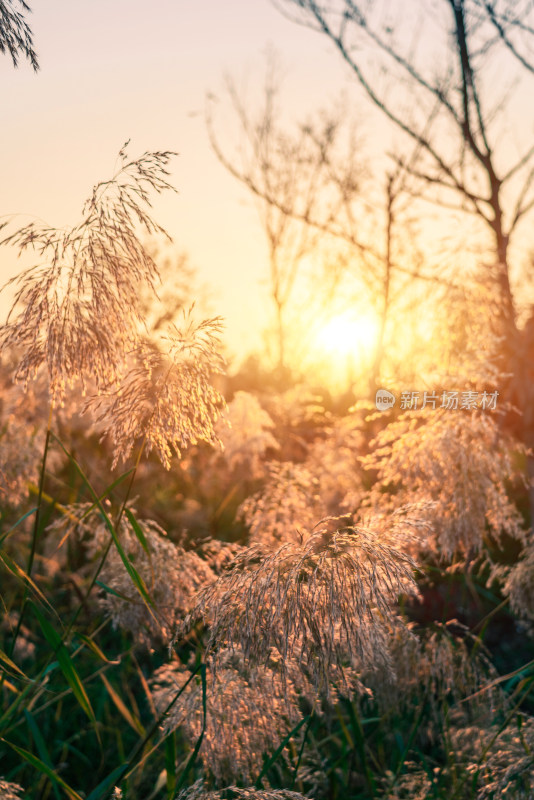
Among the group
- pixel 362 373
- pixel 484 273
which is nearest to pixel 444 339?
pixel 484 273

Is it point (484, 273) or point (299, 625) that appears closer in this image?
point (299, 625)

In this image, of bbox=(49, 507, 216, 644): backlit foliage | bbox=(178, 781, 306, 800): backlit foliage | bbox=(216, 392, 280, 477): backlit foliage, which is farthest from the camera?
bbox=(216, 392, 280, 477): backlit foliage

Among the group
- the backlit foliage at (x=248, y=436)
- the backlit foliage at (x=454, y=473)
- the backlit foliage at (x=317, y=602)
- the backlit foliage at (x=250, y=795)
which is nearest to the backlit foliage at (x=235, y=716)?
the backlit foliage at (x=250, y=795)

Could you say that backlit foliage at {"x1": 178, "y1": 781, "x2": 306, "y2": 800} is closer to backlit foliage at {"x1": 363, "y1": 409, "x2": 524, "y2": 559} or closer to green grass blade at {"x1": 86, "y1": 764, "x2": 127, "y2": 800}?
green grass blade at {"x1": 86, "y1": 764, "x2": 127, "y2": 800}

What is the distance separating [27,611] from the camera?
4258 millimetres

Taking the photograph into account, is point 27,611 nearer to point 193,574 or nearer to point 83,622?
point 83,622

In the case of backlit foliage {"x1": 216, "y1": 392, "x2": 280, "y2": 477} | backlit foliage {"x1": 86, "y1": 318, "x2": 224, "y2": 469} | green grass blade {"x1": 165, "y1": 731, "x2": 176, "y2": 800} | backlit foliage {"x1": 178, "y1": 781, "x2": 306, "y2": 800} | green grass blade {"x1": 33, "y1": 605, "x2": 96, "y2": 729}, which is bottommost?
backlit foliage {"x1": 178, "y1": 781, "x2": 306, "y2": 800}

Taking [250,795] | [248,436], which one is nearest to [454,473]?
[250,795]

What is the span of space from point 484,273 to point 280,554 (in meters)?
3.60

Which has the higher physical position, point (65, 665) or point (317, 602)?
point (317, 602)

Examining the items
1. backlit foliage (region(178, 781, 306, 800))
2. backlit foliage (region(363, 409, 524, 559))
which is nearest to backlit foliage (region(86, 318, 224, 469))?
backlit foliage (region(178, 781, 306, 800))

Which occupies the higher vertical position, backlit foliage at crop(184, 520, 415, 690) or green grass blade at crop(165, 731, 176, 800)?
backlit foliage at crop(184, 520, 415, 690)

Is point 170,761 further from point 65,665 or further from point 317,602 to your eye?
point 317,602

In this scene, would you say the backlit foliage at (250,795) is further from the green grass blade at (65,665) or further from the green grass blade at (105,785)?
the green grass blade at (65,665)
